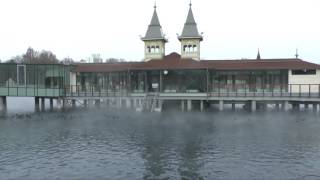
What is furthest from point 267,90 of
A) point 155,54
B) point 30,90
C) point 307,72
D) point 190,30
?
point 30,90

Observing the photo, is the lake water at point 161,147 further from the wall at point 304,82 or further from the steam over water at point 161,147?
the wall at point 304,82

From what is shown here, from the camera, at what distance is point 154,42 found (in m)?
56.5

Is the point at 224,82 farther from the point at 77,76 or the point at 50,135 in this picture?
the point at 50,135

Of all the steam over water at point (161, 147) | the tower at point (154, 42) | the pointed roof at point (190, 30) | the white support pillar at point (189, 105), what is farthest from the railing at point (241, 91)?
the pointed roof at point (190, 30)

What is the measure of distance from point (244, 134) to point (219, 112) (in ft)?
51.7

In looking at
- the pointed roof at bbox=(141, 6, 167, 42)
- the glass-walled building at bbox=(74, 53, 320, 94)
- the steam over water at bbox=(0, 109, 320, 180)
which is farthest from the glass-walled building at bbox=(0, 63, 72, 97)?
the pointed roof at bbox=(141, 6, 167, 42)

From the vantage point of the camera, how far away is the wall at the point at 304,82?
46.2 m

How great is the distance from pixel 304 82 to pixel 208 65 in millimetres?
11087

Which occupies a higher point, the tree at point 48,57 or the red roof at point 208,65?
the tree at point 48,57

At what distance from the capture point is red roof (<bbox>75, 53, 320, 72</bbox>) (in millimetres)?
47781

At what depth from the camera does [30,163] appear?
22094 mm

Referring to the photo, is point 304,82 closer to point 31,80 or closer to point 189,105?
point 189,105

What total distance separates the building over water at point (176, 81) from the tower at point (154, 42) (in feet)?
6.03

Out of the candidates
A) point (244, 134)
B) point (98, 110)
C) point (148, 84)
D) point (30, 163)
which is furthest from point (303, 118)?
point (30, 163)
